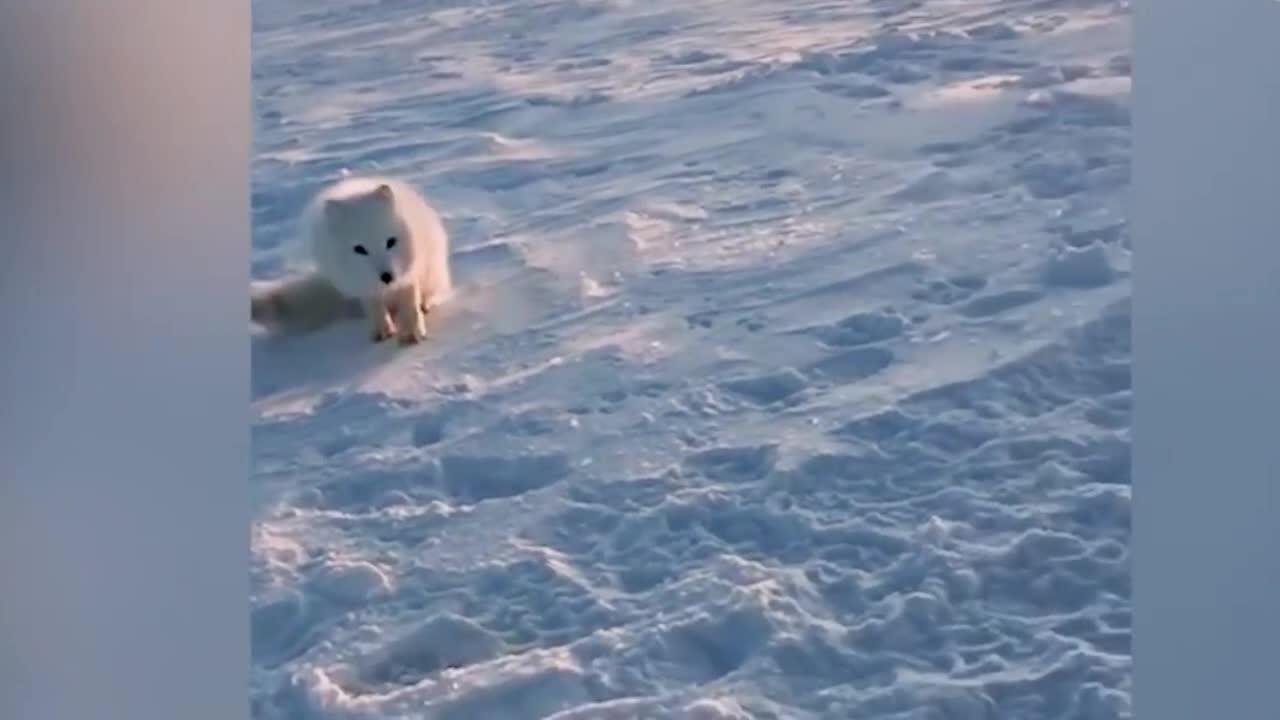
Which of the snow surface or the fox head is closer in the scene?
the snow surface

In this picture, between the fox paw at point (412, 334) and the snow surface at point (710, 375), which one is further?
the fox paw at point (412, 334)

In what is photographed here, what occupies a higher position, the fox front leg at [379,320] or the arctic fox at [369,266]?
the arctic fox at [369,266]

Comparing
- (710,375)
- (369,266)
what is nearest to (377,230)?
(369,266)

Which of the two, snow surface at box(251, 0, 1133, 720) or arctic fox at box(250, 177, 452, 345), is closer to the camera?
snow surface at box(251, 0, 1133, 720)

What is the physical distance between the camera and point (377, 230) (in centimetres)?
195

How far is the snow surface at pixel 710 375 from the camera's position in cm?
183

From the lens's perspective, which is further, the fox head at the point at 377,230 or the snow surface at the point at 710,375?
the fox head at the point at 377,230

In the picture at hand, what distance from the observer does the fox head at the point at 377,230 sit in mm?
1950

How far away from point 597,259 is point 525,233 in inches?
3.7

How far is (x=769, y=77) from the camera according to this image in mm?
1954

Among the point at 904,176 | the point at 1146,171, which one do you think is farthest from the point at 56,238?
the point at 1146,171

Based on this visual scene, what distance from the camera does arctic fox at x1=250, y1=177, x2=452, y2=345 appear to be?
196cm

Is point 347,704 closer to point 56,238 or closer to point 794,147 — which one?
point 56,238

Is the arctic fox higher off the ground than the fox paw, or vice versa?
the arctic fox
